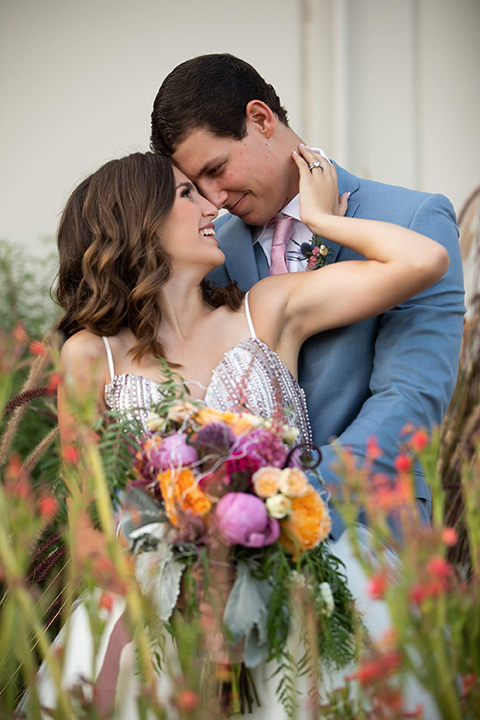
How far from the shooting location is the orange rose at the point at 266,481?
1476 mm

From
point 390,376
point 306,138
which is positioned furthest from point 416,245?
point 306,138

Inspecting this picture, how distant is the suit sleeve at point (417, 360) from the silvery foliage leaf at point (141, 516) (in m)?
1.01

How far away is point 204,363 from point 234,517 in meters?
1.31

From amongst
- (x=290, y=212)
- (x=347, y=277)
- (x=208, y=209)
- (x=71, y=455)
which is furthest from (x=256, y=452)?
(x=290, y=212)

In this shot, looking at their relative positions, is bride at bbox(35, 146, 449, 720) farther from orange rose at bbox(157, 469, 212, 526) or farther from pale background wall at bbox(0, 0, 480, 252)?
pale background wall at bbox(0, 0, 480, 252)

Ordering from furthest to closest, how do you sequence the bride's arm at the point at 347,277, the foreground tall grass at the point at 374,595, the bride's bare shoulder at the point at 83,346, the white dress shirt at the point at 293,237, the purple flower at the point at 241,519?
the white dress shirt at the point at 293,237 → the bride's bare shoulder at the point at 83,346 → the bride's arm at the point at 347,277 → the purple flower at the point at 241,519 → the foreground tall grass at the point at 374,595

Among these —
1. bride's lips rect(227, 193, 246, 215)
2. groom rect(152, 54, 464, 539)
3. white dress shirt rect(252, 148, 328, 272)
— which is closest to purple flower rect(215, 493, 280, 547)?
groom rect(152, 54, 464, 539)

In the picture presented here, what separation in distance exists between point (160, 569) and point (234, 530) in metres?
0.21

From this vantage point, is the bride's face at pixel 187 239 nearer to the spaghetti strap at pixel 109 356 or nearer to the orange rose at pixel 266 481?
the spaghetti strap at pixel 109 356

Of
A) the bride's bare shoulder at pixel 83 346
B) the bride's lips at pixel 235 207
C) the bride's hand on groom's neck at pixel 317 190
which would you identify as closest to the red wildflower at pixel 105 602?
A: the bride's bare shoulder at pixel 83 346

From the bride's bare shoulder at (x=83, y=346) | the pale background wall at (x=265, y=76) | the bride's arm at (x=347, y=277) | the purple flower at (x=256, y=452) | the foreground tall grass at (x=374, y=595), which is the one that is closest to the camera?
the foreground tall grass at (x=374, y=595)

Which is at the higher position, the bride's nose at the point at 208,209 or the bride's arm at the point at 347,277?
the bride's nose at the point at 208,209

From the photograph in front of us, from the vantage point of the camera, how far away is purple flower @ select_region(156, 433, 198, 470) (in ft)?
4.85

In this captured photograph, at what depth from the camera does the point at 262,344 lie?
266cm
